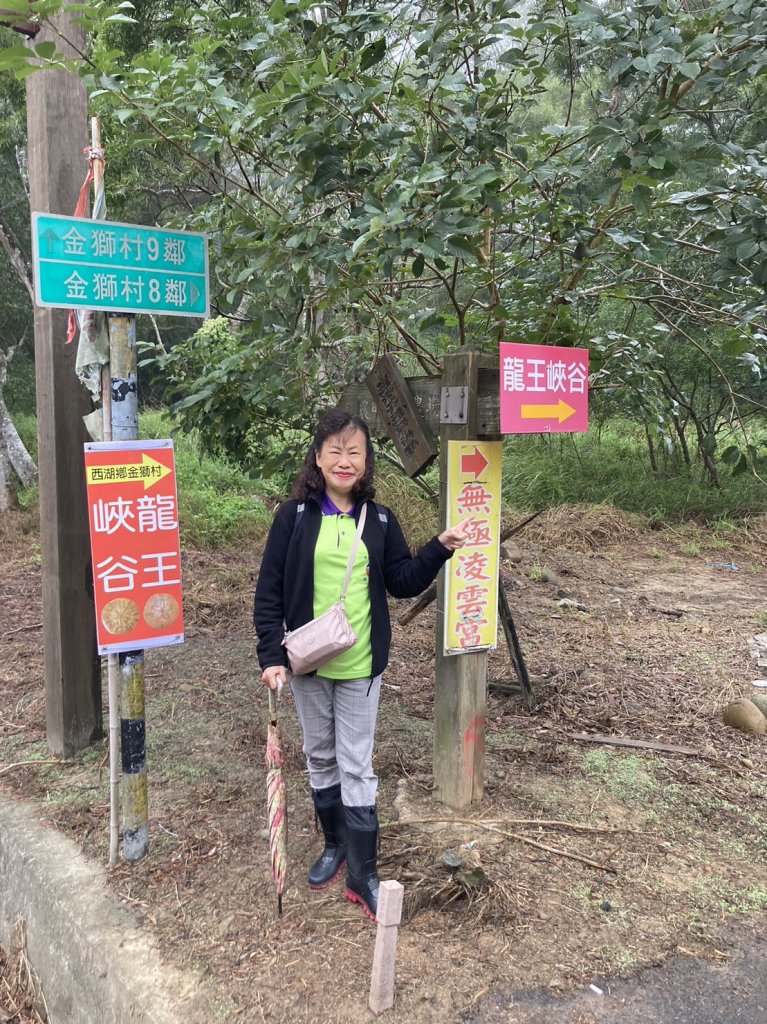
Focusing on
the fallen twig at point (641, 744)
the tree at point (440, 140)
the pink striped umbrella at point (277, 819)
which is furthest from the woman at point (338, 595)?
the fallen twig at point (641, 744)

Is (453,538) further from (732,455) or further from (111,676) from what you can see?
(111,676)

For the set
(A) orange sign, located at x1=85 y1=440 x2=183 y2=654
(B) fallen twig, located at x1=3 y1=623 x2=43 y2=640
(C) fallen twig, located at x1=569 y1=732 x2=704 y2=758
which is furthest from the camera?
(B) fallen twig, located at x1=3 y1=623 x2=43 y2=640

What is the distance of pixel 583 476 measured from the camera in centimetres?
1109

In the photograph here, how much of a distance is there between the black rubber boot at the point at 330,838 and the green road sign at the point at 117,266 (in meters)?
1.74

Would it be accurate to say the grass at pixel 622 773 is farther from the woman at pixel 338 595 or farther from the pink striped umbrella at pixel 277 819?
the pink striped umbrella at pixel 277 819

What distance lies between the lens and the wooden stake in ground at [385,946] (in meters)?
2.00

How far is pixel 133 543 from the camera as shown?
270 centimetres

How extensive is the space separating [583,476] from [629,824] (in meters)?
8.33

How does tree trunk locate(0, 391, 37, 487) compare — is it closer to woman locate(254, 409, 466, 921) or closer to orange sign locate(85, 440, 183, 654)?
orange sign locate(85, 440, 183, 654)

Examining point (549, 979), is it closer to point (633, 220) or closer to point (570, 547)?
point (633, 220)

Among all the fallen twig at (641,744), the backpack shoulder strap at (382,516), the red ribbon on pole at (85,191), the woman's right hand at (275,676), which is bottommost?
the fallen twig at (641,744)

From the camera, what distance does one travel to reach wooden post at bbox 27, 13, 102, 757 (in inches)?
134

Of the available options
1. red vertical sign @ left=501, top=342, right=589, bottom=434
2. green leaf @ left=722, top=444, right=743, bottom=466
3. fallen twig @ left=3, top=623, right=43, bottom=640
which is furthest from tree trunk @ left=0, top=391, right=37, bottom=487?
green leaf @ left=722, top=444, right=743, bottom=466

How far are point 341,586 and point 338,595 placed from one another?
3 centimetres
